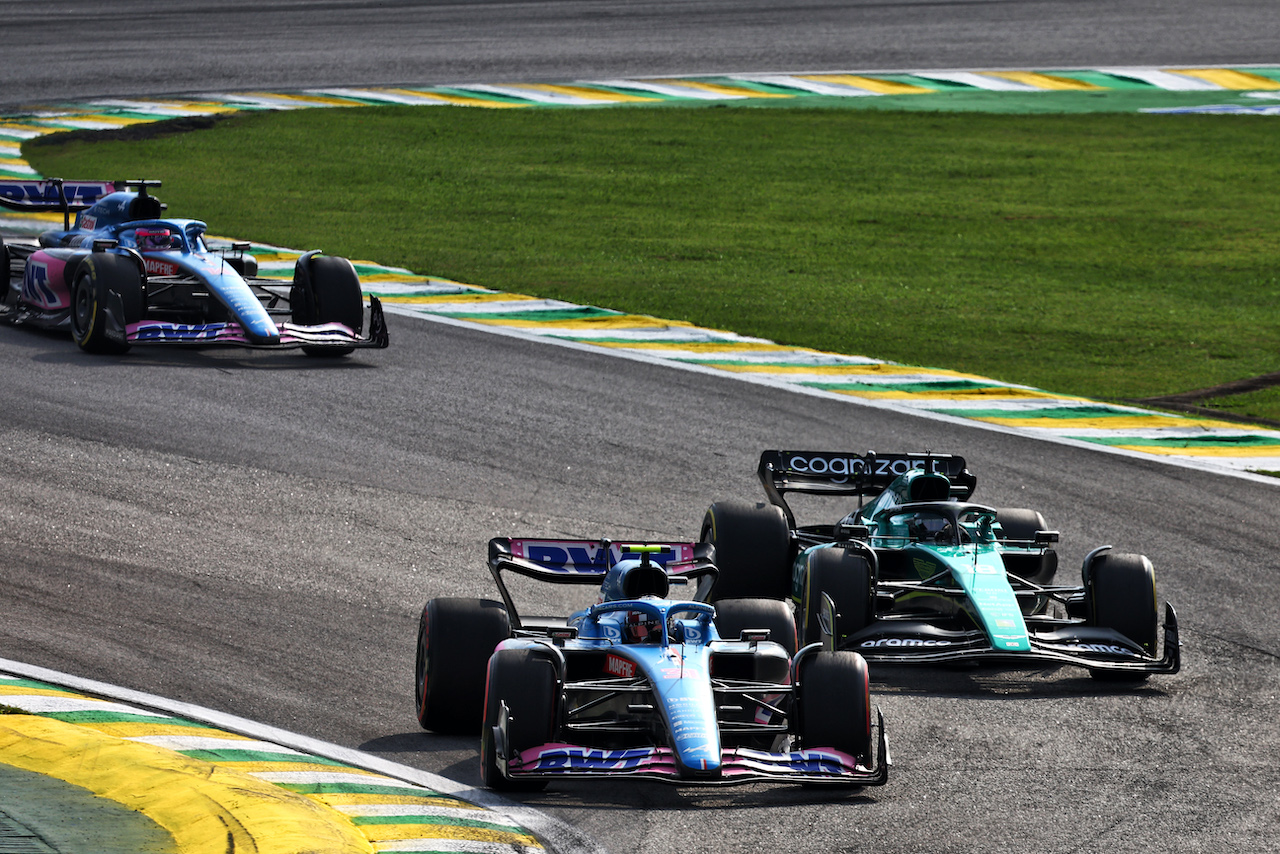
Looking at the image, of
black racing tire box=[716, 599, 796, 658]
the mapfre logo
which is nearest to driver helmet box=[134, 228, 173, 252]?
the mapfre logo

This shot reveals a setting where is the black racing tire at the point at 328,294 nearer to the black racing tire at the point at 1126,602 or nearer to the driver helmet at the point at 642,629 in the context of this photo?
the black racing tire at the point at 1126,602

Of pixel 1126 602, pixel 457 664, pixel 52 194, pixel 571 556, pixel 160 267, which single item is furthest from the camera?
pixel 52 194

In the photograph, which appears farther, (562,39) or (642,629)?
(562,39)

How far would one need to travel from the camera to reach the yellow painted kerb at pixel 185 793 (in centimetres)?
791

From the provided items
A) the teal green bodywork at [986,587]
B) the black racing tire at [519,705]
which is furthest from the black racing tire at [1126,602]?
the black racing tire at [519,705]

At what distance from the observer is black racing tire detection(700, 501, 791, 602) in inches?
516

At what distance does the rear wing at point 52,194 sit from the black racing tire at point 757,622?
1254 centimetres

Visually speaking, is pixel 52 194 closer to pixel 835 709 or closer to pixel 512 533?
pixel 512 533

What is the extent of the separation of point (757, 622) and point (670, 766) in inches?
79.4

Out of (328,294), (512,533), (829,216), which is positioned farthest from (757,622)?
(829,216)

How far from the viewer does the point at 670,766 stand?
879cm

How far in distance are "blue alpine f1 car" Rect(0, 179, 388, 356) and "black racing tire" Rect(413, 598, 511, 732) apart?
9.34 meters

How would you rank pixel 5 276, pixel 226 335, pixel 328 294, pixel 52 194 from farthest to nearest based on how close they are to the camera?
1. pixel 5 276
2. pixel 52 194
3. pixel 328 294
4. pixel 226 335

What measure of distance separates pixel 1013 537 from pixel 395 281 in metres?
12.7
